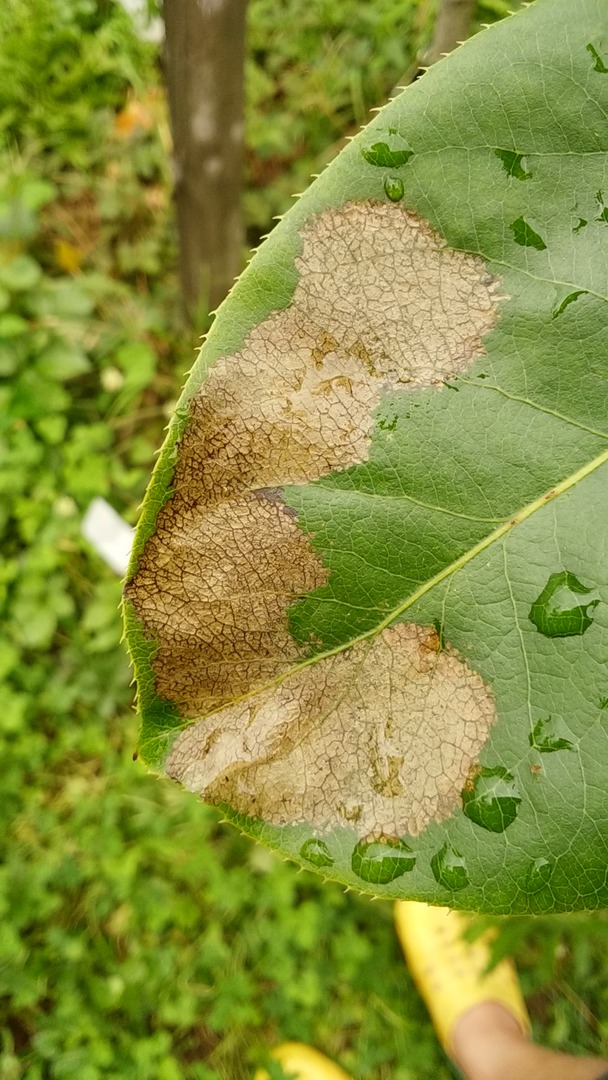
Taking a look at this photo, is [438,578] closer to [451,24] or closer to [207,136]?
[451,24]

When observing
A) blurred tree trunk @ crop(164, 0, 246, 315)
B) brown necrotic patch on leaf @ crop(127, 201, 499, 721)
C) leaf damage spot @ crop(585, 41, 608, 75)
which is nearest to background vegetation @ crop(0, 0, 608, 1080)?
blurred tree trunk @ crop(164, 0, 246, 315)

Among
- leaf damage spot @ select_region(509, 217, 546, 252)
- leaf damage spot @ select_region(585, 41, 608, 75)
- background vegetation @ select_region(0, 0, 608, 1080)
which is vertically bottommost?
background vegetation @ select_region(0, 0, 608, 1080)

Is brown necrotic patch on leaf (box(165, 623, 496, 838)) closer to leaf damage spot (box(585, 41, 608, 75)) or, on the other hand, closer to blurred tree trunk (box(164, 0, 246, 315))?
leaf damage spot (box(585, 41, 608, 75))

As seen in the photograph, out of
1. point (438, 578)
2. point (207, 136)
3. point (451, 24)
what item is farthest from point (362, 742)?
point (207, 136)

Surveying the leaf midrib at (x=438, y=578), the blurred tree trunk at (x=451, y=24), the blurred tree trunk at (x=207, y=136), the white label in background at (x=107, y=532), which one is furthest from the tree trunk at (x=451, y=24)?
the white label in background at (x=107, y=532)

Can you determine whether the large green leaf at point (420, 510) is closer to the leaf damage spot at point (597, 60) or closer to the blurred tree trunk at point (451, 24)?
the leaf damage spot at point (597, 60)

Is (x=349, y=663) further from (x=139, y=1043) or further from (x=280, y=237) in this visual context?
(x=139, y=1043)
